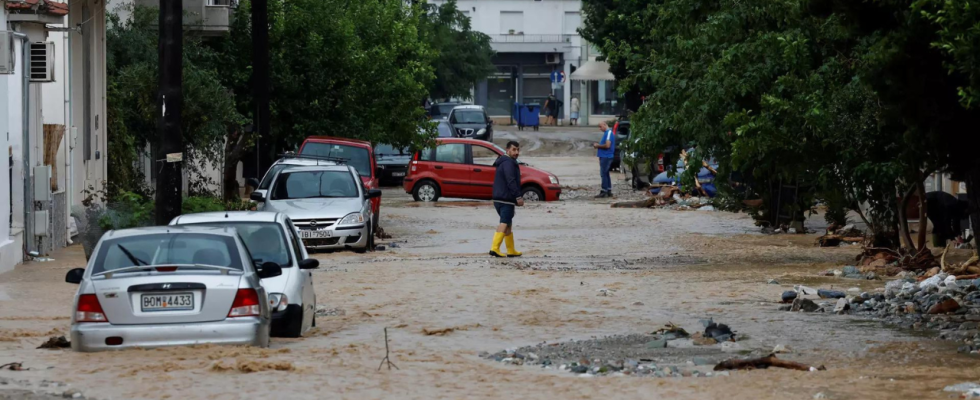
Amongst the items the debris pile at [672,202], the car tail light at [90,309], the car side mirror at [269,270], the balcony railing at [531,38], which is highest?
the balcony railing at [531,38]

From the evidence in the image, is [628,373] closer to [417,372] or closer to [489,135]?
[417,372]

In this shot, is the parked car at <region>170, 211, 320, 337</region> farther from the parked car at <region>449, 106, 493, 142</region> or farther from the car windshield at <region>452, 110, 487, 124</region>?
the car windshield at <region>452, 110, 487, 124</region>

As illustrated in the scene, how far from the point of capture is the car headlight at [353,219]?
71.6 feet

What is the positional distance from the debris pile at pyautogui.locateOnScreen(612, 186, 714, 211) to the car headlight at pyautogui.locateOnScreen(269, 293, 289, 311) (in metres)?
22.2

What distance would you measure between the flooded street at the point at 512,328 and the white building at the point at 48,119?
0.72 metres

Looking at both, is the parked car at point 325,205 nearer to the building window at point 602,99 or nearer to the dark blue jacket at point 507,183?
the dark blue jacket at point 507,183

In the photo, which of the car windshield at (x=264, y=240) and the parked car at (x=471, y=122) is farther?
the parked car at (x=471, y=122)

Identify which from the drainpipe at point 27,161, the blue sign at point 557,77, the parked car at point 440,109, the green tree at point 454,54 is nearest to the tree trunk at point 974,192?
the drainpipe at point 27,161

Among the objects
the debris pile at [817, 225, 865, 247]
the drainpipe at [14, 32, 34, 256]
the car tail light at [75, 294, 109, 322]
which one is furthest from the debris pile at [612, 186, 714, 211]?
the car tail light at [75, 294, 109, 322]

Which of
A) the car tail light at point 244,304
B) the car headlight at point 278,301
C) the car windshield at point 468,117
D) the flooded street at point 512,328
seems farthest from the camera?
the car windshield at point 468,117

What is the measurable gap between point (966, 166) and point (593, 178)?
110 feet

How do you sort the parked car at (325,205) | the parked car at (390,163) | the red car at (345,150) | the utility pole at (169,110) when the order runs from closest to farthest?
the utility pole at (169,110) < the parked car at (325,205) < the red car at (345,150) < the parked car at (390,163)

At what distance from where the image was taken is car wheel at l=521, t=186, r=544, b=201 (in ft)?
119

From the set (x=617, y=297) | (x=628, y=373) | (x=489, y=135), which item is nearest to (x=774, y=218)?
(x=617, y=297)
